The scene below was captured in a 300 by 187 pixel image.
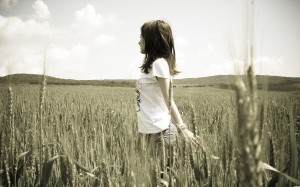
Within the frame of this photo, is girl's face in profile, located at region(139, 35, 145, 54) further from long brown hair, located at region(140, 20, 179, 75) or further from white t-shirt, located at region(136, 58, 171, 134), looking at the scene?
white t-shirt, located at region(136, 58, 171, 134)

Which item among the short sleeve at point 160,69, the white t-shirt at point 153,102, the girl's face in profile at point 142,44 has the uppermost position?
the girl's face in profile at point 142,44

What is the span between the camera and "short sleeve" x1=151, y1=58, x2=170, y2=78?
1644 millimetres

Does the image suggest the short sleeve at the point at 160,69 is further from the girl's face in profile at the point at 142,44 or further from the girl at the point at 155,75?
the girl's face in profile at the point at 142,44

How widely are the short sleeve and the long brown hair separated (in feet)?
0.25

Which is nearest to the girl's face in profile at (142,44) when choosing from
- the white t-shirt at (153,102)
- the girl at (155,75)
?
the girl at (155,75)

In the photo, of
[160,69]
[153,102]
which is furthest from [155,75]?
[153,102]

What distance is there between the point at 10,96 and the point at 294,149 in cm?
112

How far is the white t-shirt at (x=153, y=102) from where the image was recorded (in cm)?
167

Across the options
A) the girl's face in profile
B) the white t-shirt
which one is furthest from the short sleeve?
the girl's face in profile

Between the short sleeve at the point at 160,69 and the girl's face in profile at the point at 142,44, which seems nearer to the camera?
the short sleeve at the point at 160,69

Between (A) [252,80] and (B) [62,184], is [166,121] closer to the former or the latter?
(B) [62,184]

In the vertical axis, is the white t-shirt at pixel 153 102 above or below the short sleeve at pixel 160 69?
below

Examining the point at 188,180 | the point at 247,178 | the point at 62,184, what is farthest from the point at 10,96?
the point at 247,178

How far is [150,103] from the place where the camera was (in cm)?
179
